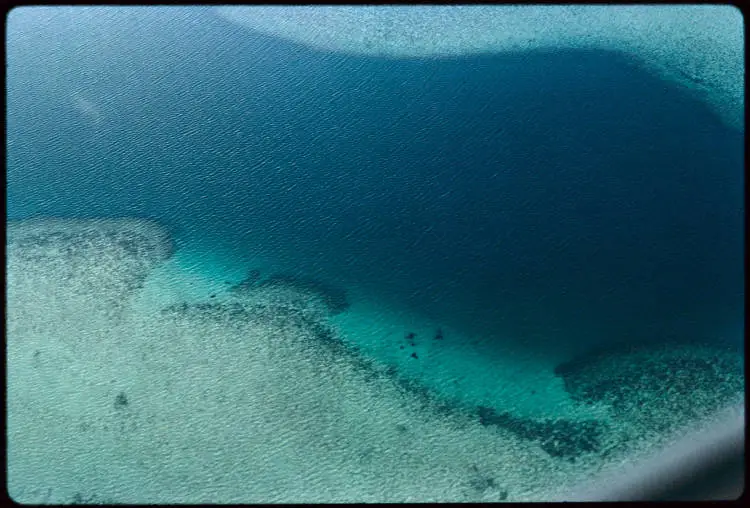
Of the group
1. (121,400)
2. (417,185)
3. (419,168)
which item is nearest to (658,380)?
(417,185)

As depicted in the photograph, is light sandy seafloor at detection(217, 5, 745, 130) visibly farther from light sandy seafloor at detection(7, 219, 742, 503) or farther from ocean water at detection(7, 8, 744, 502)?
light sandy seafloor at detection(7, 219, 742, 503)

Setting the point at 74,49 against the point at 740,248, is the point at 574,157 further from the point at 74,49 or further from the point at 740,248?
the point at 74,49

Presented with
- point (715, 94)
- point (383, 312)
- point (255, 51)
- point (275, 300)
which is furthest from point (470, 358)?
point (255, 51)

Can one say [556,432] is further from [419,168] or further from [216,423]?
[419,168]

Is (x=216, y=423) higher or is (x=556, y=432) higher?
(x=556, y=432)

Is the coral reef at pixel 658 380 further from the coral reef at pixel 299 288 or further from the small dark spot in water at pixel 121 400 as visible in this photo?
the small dark spot in water at pixel 121 400

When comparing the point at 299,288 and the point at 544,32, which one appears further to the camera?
the point at 544,32

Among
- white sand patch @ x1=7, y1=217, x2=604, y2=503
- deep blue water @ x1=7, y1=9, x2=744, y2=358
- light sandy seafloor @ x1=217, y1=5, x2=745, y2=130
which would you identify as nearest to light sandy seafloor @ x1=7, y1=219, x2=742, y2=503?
white sand patch @ x1=7, y1=217, x2=604, y2=503

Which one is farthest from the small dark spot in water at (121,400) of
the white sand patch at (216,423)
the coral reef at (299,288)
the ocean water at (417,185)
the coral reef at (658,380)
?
the coral reef at (658,380)
